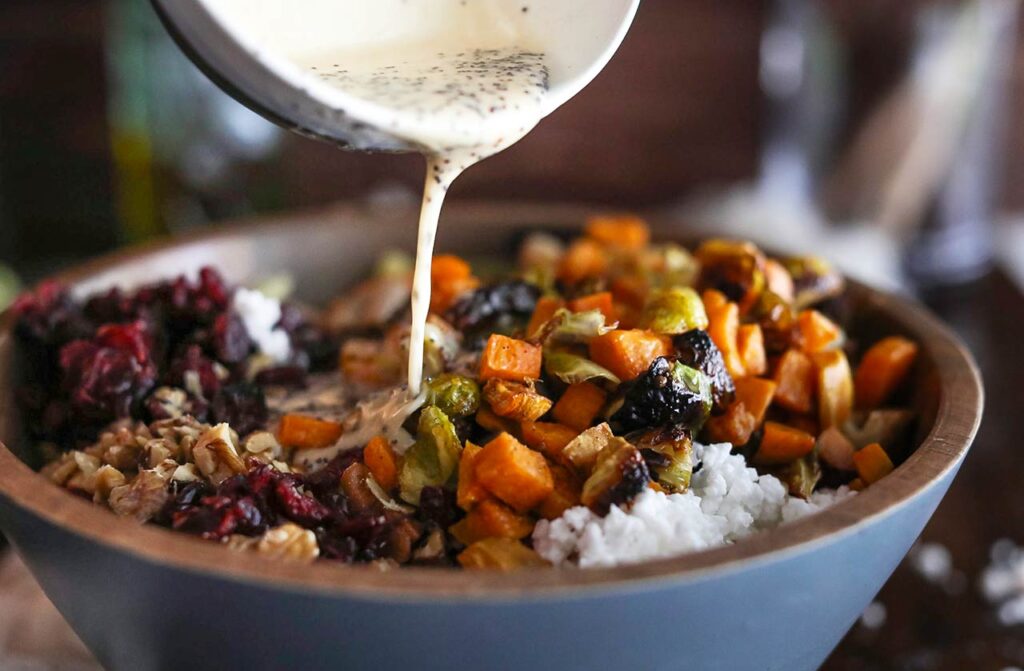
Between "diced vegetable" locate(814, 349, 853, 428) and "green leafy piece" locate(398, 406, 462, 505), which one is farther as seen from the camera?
"diced vegetable" locate(814, 349, 853, 428)

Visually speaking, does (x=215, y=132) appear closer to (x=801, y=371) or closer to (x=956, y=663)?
(x=801, y=371)

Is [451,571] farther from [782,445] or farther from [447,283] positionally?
[447,283]

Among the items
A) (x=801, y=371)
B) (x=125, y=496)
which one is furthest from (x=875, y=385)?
(x=125, y=496)

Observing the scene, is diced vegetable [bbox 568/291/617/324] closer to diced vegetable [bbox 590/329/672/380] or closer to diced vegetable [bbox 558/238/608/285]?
diced vegetable [bbox 590/329/672/380]

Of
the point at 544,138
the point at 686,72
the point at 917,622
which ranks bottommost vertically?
the point at 917,622

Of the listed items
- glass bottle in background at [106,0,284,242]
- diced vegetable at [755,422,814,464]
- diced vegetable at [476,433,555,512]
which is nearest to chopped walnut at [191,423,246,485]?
diced vegetable at [476,433,555,512]

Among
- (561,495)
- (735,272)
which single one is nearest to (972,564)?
(735,272)

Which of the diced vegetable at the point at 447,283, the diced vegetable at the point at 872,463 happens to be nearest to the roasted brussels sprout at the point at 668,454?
the diced vegetable at the point at 872,463

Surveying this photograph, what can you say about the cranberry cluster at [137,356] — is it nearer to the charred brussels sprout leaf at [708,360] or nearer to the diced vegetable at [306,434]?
the diced vegetable at [306,434]
